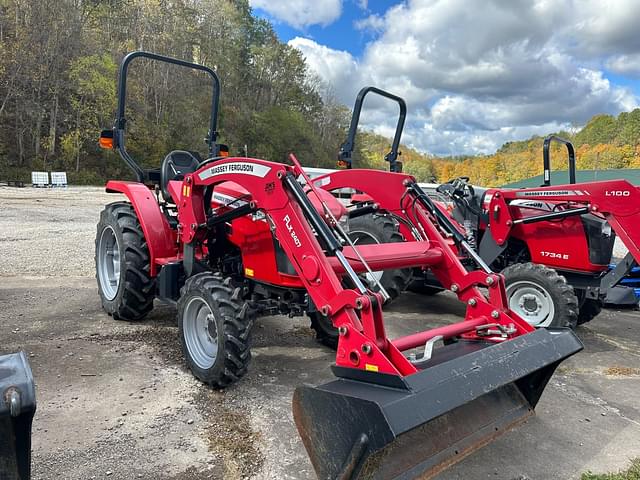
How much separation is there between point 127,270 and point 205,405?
1867 millimetres

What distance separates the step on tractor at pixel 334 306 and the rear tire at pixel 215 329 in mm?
10

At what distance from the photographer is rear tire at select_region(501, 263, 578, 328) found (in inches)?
197

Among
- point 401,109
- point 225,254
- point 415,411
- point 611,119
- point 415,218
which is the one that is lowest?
point 415,411

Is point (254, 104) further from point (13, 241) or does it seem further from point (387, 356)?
point (387, 356)

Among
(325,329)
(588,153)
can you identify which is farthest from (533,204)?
(588,153)

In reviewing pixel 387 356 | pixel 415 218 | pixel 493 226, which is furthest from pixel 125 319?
pixel 493 226

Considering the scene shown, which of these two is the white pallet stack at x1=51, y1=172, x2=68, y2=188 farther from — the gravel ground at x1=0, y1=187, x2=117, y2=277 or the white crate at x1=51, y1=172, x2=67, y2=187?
the gravel ground at x1=0, y1=187, x2=117, y2=277

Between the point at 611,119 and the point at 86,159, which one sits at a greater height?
the point at 611,119


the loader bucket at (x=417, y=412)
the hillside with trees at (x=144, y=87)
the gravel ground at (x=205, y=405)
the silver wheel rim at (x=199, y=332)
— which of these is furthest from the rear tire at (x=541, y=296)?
the hillside with trees at (x=144, y=87)

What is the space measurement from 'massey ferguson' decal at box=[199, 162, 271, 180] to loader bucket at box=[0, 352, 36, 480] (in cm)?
214

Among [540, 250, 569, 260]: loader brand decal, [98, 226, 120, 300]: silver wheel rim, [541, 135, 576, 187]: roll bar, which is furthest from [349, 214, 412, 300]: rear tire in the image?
[98, 226, 120, 300]: silver wheel rim

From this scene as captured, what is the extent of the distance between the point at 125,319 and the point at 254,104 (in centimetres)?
5208

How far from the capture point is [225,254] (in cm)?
438

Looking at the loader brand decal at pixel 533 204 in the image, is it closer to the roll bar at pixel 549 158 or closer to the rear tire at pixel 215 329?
the roll bar at pixel 549 158
